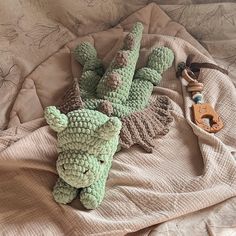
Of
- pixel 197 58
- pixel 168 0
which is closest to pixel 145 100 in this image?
pixel 197 58

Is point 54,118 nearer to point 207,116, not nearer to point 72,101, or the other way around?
point 72,101

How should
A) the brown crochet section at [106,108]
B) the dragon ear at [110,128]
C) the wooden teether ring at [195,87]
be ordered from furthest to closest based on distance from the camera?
the wooden teether ring at [195,87] < the brown crochet section at [106,108] < the dragon ear at [110,128]

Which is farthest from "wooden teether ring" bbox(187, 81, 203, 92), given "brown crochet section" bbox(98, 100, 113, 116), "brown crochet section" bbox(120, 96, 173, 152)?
"brown crochet section" bbox(98, 100, 113, 116)

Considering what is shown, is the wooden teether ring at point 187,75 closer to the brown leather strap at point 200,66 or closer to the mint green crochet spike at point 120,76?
the brown leather strap at point 200,66

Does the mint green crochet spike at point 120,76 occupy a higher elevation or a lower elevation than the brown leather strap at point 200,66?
higher

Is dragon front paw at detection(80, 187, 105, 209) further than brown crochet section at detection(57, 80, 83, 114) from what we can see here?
No

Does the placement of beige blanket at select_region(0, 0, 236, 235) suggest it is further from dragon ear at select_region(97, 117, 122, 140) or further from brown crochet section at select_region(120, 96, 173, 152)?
dragon ear at select_region(97, 117, 122, 140)

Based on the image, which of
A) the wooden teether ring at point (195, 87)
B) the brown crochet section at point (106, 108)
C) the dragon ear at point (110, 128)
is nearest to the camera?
the dragon ear at point (110, 128)

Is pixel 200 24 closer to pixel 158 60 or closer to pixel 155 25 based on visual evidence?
pixel 155 25

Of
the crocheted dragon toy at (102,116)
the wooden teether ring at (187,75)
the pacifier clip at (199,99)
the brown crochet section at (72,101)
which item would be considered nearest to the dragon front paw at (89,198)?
the crocheted dragon toy at (102,116)
